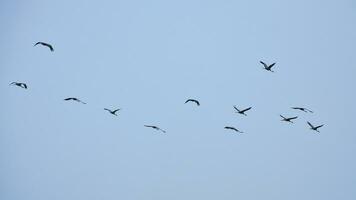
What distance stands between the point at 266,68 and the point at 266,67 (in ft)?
0.36

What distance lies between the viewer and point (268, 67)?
116 m

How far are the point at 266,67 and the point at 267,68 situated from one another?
20 centimetres

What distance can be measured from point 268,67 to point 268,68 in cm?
33

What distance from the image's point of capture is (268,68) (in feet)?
381

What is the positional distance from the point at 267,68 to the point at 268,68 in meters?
0.16

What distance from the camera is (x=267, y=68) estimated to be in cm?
11619

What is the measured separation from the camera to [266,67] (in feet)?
381

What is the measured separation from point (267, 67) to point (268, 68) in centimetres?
20

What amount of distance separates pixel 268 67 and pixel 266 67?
0.37 m

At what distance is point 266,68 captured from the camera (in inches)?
4569

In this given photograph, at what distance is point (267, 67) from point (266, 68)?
0.21 metres
